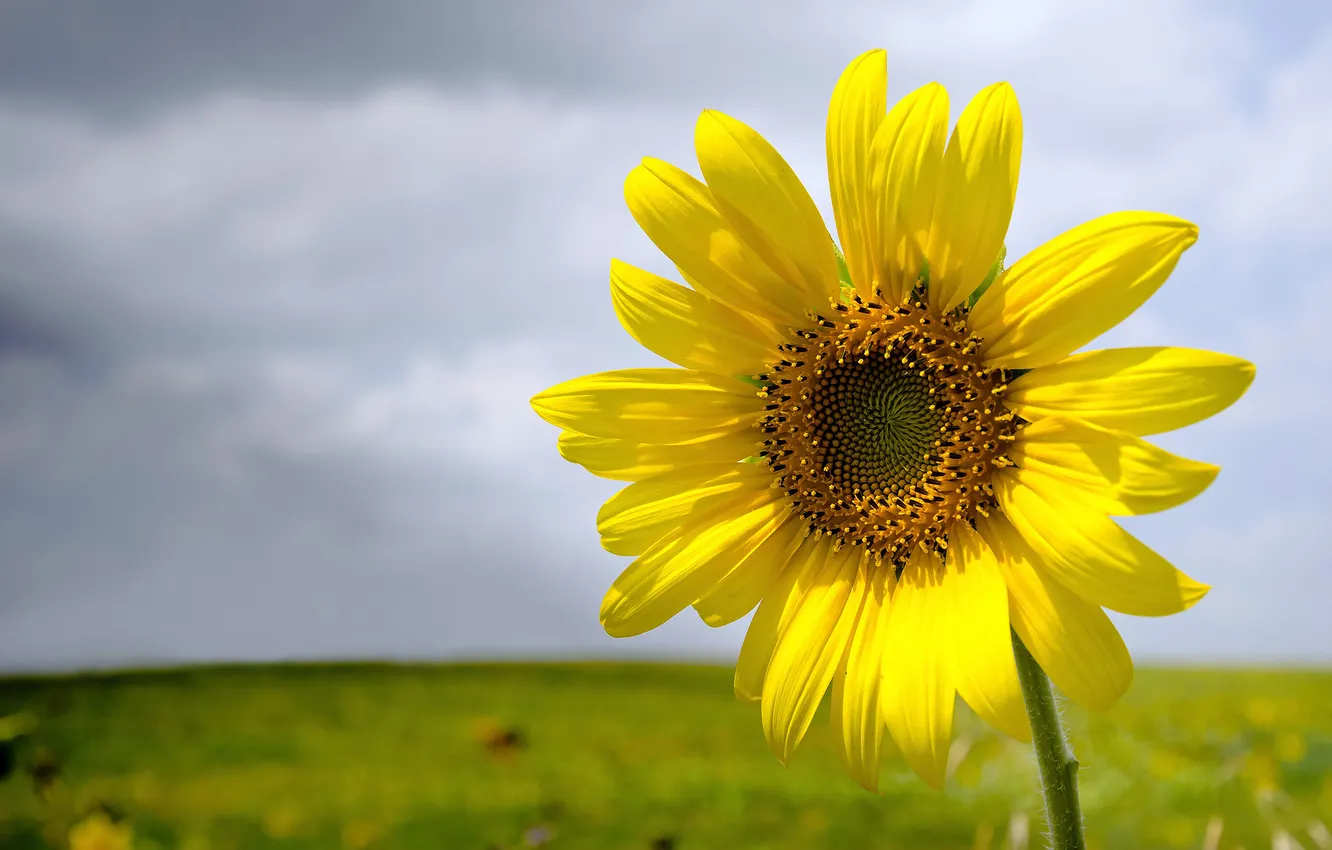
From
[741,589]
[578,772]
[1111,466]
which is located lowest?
[578,772]

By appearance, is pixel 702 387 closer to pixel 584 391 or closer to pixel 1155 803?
pixel 584 391

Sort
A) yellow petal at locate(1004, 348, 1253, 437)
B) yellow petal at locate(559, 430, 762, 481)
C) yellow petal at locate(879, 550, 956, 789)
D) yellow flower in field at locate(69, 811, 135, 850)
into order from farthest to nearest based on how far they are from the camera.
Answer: yellow flower in field at locate(69, 811, 135, 850), yellow petal at locate(559, 430, 762, 481), yellow petal at locate(879, 550, 956, 789), yellow petal at locate(1004, 348, 1253, 437)

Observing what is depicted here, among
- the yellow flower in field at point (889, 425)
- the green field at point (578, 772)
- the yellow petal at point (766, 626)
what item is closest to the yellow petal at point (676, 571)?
the yellow flower in field at point (889, 425)

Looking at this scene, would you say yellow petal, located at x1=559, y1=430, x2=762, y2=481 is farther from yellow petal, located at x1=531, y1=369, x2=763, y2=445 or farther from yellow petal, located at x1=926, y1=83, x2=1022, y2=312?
yellow petal, located at x1=926, y1=83, x2=1022, y2=312

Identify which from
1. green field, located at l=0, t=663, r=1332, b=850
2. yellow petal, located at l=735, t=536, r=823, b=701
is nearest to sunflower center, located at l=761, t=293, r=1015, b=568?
yellow petal, located at l=735, t=536, r=823, b=701

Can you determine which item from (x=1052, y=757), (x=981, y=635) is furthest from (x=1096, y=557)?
A: (x=1052, y=757)

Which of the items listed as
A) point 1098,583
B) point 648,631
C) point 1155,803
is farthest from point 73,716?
point 1098,583

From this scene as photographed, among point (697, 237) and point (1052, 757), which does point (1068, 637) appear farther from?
point (697, 237)
